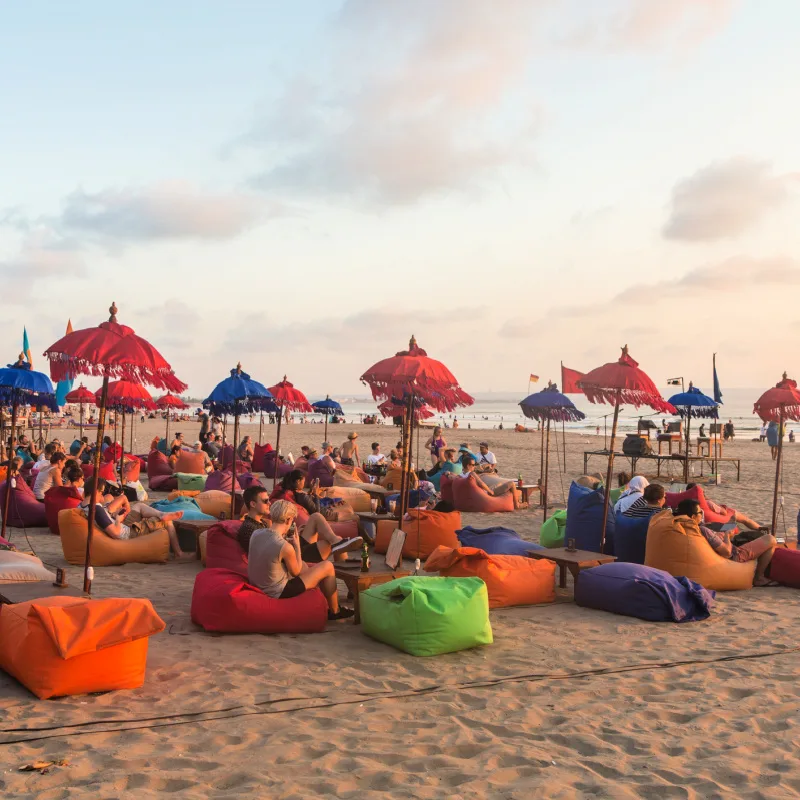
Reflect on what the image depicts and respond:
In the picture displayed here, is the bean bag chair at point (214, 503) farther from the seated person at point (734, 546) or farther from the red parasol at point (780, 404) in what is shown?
the red parasol at point (780, 404)

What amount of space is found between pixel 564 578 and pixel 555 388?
591 centimetres

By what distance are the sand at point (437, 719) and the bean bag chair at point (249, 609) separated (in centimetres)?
10

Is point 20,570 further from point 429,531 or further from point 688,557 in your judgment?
point 688,557

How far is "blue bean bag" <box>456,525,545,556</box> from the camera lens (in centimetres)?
814

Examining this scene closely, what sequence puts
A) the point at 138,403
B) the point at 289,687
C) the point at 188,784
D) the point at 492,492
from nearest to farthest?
the point at 188,784
the point at 289,687
the point at 492,492
the point at 138,403

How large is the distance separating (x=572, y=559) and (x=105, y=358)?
4.37 meters

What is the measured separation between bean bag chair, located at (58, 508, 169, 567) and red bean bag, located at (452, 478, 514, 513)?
18.5 ft

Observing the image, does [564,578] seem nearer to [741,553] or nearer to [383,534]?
[741,553]

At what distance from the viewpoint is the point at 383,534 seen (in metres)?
9.40

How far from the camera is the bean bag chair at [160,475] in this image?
1564 centimetres

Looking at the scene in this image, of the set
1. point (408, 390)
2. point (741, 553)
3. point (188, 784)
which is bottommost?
point (188, 784)

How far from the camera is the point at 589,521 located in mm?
8859

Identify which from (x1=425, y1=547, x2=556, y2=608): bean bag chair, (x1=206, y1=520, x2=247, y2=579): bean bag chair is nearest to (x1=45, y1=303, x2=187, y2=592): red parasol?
(x1=206, y1=520, x2=247, y2=579): bean bag chair

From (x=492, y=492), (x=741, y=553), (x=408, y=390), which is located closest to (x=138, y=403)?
(x=492, y=492)
